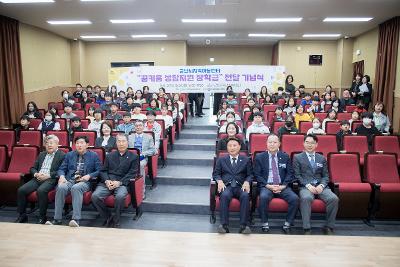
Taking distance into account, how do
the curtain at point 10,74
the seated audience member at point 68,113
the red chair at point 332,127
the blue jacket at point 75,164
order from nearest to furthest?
the blue jacket at point 75,164 < the red chair at point 332,127 < the seated audience member at point 68,113 < the curtain at point 10,74

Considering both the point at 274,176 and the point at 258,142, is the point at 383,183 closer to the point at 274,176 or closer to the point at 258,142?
the point at 274,176

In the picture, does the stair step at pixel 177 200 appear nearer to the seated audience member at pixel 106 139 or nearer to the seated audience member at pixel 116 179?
the seated audience member at pixel 116 179

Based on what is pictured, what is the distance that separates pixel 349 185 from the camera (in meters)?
3.87

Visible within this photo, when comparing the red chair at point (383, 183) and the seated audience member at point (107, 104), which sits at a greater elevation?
the seated audience member at point (107, 104)

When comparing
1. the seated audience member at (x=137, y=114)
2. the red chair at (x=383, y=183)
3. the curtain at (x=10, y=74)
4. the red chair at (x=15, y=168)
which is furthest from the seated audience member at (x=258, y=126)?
the curtain at (x=10, y=74)

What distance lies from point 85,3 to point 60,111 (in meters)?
2.56

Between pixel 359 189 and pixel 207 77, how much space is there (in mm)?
5633

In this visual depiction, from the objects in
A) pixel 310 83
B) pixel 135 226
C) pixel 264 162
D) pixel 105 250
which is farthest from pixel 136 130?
pixel 310 83

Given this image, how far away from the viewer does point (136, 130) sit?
4.98 m

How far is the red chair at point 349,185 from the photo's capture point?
3.84 meters

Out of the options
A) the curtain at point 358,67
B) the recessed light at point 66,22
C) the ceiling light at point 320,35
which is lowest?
the curtain at point 358,67

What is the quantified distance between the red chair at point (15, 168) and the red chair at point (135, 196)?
1.24 meters

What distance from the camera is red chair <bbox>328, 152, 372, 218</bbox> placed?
3.84 meters

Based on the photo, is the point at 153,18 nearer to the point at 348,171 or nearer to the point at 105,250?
the point at 348,171
